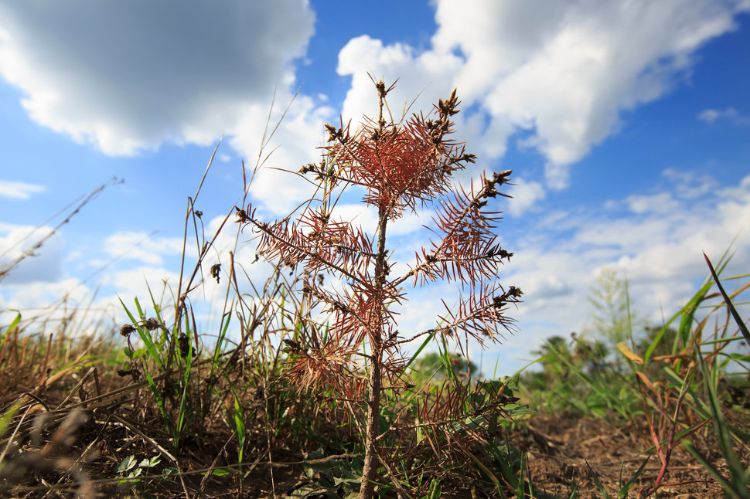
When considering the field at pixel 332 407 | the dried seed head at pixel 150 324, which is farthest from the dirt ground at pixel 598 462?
the dried seed head at pixel 150 324

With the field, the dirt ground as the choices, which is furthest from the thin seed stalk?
the dirt ground

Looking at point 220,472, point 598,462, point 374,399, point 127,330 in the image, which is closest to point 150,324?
point 127,330

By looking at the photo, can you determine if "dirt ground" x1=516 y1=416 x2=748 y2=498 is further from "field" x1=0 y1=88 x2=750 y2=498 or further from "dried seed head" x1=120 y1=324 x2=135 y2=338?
"dried seed head" x1=120 y1=324 x2=135 y2=338

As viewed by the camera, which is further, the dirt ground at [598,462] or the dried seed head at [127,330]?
the dirt ground at [598,462]

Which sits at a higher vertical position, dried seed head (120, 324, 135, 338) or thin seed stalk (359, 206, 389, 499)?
dried seed head (120, 324, 135, 338)

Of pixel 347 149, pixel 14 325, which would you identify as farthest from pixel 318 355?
pixel 14 325

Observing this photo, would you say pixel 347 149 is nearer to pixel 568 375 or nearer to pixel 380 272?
pixel 380 272

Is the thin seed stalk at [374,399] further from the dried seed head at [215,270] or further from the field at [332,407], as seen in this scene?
the dried seed head at [215,270]

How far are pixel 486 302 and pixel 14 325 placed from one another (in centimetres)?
339

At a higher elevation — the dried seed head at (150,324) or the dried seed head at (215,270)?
the dried seed head at (215,270)

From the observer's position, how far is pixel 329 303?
171 cm

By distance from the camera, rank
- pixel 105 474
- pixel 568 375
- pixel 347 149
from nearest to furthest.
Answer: pixel 347 149
pixel 105 474
pixel 568 375

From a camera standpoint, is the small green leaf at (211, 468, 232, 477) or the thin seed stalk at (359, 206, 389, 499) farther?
the small green leaf at (211, 468, 232, 477)

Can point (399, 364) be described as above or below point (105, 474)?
above
